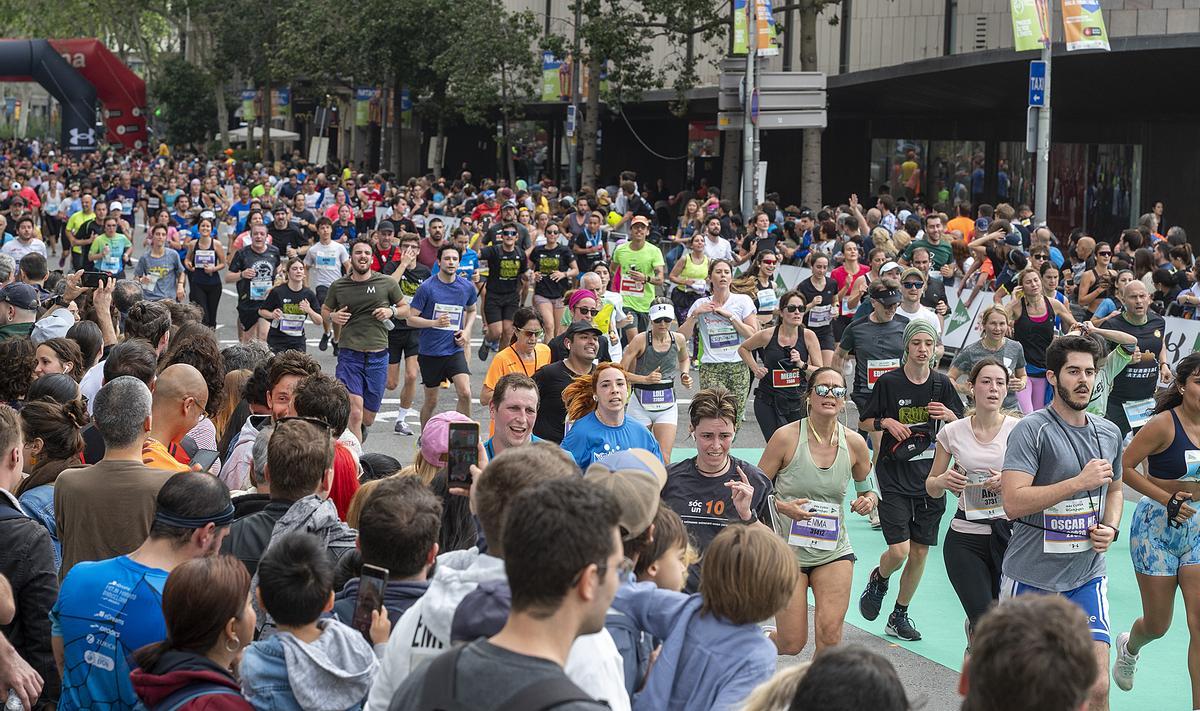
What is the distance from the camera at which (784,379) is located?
11.2 meters

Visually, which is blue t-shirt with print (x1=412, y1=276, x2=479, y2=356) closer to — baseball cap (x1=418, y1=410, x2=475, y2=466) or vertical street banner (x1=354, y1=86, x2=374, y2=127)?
baseball cap (x1=418, y1=410, x2=475, y2=466)

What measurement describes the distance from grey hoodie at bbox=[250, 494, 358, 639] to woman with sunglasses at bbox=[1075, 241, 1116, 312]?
10661mm

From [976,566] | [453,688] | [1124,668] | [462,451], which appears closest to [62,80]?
[976,566]

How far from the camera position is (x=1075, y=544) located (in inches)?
251

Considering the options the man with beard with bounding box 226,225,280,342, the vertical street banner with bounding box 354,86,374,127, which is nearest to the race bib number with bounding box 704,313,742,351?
the man with beard with bounding box 226,225,280,342

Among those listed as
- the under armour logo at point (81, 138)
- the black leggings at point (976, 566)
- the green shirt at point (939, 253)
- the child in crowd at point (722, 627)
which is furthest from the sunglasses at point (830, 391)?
the under armour logo at point (81, 138)

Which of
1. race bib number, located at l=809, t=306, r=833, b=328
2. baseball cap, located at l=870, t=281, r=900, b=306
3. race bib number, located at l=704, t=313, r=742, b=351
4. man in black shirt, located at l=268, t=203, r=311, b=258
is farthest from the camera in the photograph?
man in black shirt, located at l=268, t=203, r=311, b=258

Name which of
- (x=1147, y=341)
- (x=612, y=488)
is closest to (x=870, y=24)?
(x=1147, y=341)

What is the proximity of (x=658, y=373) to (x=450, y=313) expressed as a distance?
314cm

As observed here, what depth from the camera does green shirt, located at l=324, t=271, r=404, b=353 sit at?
12547mm

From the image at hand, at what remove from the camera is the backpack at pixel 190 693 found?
397cm

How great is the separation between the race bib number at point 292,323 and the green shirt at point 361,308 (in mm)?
901

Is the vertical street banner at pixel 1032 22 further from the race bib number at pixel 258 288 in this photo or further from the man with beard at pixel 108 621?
the man with beard at pixel 108 621

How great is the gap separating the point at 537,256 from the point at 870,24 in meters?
17.8
